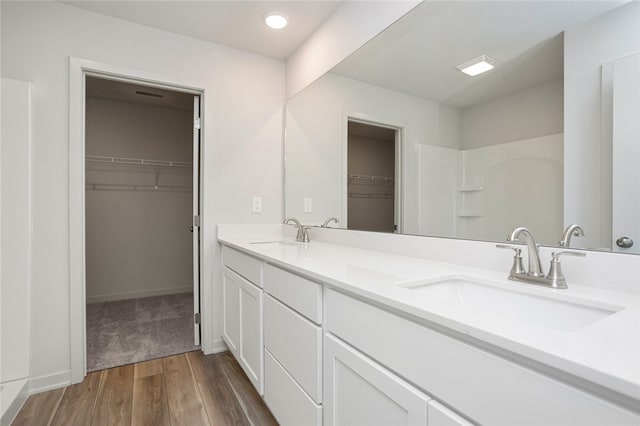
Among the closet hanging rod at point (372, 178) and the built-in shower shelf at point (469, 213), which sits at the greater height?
the closet hanging rod at point (372, 178)

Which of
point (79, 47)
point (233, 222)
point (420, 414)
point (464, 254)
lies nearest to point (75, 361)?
point (233, 222)

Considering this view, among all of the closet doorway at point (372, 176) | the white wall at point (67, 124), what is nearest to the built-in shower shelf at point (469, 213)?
the closet doorway at point (372, 176)

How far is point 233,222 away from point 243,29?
1.35 meters

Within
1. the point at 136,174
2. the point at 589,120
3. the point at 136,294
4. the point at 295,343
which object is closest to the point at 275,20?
the point at 589,120

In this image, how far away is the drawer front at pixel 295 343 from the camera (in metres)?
1.11

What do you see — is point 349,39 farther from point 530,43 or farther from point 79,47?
point 79,47

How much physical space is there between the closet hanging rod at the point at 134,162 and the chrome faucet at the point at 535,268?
3844 millimetres

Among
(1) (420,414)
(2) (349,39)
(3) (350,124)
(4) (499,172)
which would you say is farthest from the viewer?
(3) (350,124)

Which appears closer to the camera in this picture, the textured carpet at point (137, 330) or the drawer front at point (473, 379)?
the drawer front at point (473, 379)

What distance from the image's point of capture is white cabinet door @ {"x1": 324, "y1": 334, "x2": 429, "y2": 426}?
75 cm

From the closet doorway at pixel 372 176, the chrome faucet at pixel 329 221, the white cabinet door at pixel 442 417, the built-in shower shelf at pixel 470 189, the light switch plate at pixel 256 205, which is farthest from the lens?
the light switch plate at pixel 256 205

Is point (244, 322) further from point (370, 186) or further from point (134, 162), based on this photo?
point (134, 162)

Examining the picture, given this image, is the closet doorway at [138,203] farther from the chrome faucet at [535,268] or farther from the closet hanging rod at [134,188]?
the chrome faucet at [535,268]

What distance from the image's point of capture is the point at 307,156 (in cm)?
244
